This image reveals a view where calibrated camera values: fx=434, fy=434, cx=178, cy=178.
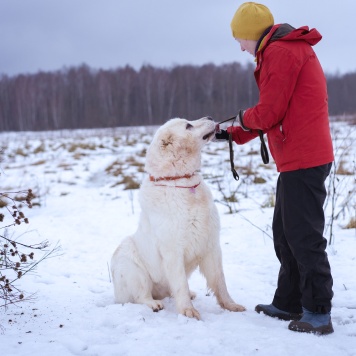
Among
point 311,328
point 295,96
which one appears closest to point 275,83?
point 295,96

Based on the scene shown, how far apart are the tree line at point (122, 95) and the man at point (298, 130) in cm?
3570

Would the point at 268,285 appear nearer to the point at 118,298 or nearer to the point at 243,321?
the point at 243,321

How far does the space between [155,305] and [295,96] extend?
2007 millimetres

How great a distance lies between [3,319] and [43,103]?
4385 cm

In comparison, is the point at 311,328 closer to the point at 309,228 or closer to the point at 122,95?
the point at 309,228

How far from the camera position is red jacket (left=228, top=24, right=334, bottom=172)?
107 inches

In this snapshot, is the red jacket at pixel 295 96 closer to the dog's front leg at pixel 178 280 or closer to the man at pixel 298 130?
the man at pixel 298 130

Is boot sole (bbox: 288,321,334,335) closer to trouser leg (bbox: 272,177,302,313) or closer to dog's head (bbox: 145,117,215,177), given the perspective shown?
trouser leg (bbox: 272,177,302,313)

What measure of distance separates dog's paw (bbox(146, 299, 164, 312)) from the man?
1133 mm

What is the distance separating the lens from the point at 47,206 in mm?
8547

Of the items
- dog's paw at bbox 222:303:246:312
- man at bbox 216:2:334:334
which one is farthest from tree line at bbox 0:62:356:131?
man at bbox 216:2:334:334

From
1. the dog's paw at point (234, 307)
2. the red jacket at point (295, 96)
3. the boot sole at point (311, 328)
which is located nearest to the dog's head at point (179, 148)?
the red jacket at point (295, 96)

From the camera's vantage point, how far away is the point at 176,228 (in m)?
3.38

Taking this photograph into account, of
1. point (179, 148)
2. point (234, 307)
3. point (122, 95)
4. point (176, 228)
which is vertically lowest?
point (234, 307)
